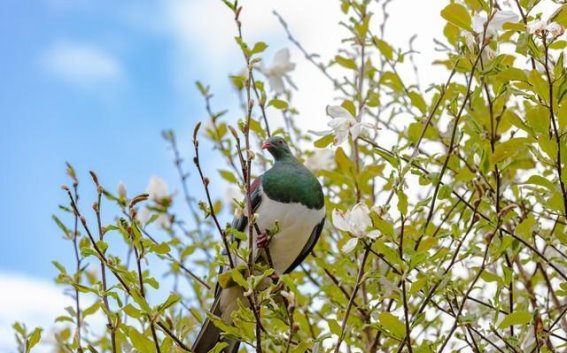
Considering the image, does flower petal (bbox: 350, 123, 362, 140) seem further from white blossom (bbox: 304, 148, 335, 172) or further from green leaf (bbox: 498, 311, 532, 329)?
white blossom (bbox: 304, 148, 335, 172)

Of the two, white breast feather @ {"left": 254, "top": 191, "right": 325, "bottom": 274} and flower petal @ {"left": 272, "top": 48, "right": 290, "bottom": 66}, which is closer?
white breast feather @ {"left": 254, "top": 191, "right": 325, "bottom": 274}

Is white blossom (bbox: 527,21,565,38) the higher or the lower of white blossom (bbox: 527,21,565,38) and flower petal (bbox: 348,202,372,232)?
the higher

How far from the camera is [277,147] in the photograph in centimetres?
227

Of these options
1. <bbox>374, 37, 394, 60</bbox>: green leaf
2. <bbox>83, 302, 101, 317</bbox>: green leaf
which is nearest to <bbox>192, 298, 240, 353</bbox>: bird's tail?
<bbox>83, 302, 101, 317</bbox>: green leaf

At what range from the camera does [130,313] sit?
1658 millimetres

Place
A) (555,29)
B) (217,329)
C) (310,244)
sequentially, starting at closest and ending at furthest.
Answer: (555,29), (217,329), (310,244)

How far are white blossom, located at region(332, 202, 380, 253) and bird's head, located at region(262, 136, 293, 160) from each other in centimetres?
71

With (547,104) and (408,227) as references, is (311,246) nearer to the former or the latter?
(408,227)

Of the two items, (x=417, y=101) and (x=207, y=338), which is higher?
(x=417, y=101)

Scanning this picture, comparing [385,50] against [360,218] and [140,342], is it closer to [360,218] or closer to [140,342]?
[360,218]

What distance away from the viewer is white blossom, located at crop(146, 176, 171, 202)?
98.0 inches

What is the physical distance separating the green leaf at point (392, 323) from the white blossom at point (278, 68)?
42.5 inches

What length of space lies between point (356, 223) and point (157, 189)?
3.67 feet

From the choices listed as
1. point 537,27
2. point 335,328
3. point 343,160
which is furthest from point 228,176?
point 537,27
